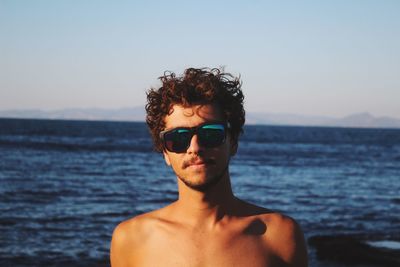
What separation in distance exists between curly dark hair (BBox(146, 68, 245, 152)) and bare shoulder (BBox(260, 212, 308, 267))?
524 millimetres

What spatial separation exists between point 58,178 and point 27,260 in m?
21.4

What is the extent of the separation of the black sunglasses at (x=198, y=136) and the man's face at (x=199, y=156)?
0.07 ft

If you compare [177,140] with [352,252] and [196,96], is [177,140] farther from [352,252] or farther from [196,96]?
[352,252]

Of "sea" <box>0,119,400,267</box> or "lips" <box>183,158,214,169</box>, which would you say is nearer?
"lips" <box>183,158,214,169</box>

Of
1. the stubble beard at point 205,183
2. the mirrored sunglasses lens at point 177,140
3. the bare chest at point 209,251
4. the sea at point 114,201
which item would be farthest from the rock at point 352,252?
the mirrored sunglasses lens at point 177,140

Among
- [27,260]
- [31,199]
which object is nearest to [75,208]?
[31,199]

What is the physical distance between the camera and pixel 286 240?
10.0 ft

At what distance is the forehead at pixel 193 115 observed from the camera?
2.99 metres

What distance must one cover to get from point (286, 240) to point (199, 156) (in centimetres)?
68

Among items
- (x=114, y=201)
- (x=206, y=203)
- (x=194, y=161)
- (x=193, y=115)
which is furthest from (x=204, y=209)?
(x=114, y=201)

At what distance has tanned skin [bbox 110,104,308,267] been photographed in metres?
2.96

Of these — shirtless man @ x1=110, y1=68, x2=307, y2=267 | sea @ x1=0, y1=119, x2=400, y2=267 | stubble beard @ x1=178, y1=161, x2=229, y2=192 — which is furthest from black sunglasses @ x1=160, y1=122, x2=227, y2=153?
sea @ x1=0, y1=119, x2=400, y2=267

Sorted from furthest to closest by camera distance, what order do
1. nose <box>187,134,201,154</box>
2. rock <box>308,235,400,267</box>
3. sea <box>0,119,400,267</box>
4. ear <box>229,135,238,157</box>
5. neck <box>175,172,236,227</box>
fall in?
sea <box>0,119,400,267</box> < rock <box>308,235,400,267</box> < ear <box>229,135,238,157</box> < neck <box>175,172,236,227</box> < nose <box>187,134,201,154</box>

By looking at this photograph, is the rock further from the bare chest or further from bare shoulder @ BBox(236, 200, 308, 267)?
the bare chest
